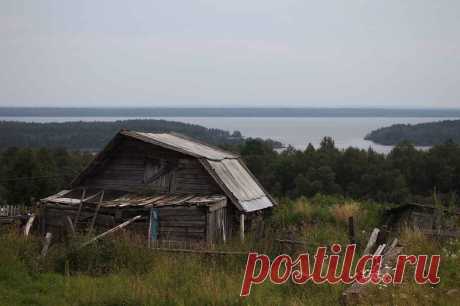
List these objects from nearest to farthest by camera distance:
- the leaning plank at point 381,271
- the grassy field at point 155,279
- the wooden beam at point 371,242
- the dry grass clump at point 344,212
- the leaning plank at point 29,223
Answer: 1. the leaning plank at point 381,271
2. the grassy field at point 155,279
3. the wooden beam at point 371,242
4. the leaning plank at point 29,223
5. the dry grass clump at point 344,212

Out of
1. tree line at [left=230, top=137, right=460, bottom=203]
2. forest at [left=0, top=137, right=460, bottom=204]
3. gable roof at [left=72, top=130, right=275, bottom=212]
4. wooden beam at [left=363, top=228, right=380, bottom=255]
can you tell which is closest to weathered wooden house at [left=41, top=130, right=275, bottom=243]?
gable roof at [left=72, top=130, right=275, bottom=212]

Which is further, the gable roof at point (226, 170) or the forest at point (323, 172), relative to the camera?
the forest at point (323, 172)

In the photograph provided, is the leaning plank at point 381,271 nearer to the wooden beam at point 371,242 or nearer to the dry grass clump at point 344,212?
the wooden beam at point 371,242

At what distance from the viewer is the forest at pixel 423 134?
10388cm

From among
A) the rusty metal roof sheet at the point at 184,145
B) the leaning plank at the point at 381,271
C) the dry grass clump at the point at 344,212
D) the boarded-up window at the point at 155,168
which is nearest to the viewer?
the leaning plank at the point at 381,271

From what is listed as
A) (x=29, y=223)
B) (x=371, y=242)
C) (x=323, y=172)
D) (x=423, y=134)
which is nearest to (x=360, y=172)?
(x=323, y=172)

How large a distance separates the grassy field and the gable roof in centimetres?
451

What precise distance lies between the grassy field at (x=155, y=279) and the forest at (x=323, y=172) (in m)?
38.7

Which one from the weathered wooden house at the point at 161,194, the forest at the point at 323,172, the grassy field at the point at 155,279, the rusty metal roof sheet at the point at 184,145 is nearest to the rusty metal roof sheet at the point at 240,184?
the weathered wooden house at the point at 161,194

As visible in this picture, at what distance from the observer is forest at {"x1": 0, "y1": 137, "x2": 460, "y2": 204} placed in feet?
169

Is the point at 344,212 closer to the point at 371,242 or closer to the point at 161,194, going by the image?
the point at 161,194

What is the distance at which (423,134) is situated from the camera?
357 ft

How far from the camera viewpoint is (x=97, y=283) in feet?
35.1

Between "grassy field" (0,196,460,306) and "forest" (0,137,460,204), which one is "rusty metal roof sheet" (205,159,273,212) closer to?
"grassy field" (0,196,460,306)
